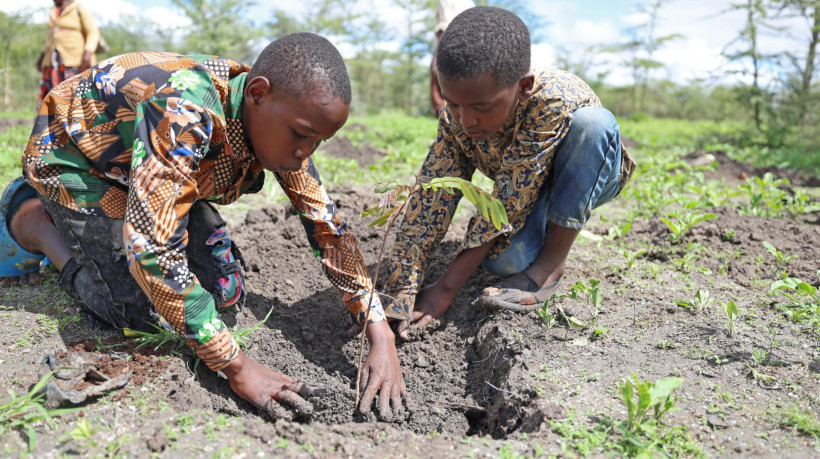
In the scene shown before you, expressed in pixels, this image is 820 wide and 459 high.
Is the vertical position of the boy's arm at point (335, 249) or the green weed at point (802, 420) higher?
the boy's arm at point (335, 249)

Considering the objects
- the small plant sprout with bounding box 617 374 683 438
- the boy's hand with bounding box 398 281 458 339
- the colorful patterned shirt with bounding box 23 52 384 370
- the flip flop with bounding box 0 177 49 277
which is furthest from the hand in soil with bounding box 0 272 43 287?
the small plant sprout with bounding box 617 374 683 438

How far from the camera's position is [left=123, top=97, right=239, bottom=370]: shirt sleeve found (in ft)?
5.45

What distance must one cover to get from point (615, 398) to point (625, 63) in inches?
804

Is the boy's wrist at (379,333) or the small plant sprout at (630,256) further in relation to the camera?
the small plant sprout at (630,256)

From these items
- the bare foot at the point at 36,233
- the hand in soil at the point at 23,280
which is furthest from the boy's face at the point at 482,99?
the hand in soil at the point at 23,280

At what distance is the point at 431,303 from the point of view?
251 cm

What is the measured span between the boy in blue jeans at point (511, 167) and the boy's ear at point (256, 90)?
642mm

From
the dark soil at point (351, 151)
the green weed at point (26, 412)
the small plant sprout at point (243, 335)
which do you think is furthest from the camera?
the dark soil at point (351, 151)

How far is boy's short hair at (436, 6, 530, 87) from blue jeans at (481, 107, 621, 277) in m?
0.47

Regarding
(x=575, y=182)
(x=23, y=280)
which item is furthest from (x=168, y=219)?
(x=575, y=182)

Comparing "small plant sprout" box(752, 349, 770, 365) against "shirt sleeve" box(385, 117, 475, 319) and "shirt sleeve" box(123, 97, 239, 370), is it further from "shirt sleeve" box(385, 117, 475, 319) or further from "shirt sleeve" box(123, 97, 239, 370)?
"shirt sleeve" box(123, 97, 239, 370)

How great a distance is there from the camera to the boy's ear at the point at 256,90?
5.79ft

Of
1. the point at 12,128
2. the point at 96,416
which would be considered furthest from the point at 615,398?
the point at 12,128

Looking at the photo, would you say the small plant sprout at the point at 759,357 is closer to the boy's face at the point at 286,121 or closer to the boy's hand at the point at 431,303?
the boy's hand at the point at 431,303
